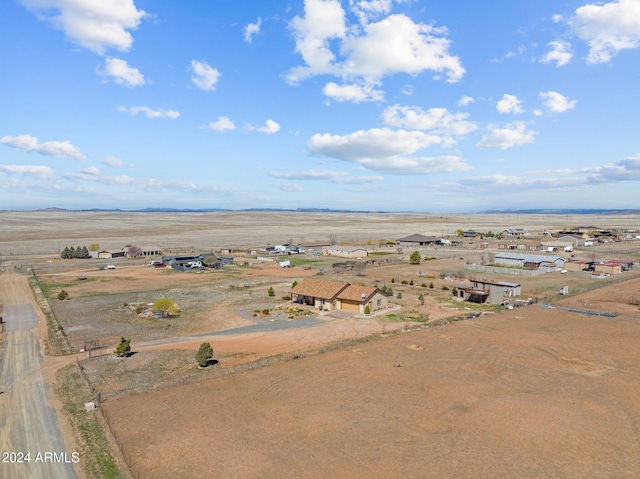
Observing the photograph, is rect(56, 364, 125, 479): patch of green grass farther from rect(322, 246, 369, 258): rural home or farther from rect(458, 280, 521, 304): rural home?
rect(322, 246, 369, 258): rural home

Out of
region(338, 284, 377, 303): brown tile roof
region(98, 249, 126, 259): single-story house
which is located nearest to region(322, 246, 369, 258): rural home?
region(338, 284, 377, 303): brown tile roof

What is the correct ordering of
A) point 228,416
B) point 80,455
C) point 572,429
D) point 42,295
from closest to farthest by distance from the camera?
point 80,455 < point 572,429 < point 228,416 < point 42,295

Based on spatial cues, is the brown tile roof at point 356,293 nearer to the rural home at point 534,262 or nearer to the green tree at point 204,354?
the green tree at point 204,354

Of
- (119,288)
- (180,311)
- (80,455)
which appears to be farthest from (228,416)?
(119,288)

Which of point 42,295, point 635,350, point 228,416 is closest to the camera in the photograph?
point 228,416

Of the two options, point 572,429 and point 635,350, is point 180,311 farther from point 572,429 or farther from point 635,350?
point 635,350

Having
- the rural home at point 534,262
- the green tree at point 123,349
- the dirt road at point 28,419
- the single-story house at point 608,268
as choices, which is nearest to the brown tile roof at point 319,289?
the green tree at point 123,349

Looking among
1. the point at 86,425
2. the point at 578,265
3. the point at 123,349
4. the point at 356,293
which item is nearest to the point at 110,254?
the point at 356,293
